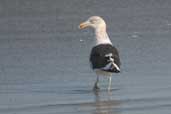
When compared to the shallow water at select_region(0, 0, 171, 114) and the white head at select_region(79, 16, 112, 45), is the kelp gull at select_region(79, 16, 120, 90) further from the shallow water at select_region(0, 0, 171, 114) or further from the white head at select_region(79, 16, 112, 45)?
the shallow water at select_region(0, 0, 171, 114)

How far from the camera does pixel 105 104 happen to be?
9789mm

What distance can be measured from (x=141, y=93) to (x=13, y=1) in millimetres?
8385

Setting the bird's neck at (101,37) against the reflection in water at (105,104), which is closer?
the reflection in water at (105,104)

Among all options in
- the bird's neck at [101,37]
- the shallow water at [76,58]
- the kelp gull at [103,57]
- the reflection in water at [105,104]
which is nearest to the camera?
the reflection in water at [105,104]

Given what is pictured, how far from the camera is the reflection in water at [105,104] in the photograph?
9234 mm

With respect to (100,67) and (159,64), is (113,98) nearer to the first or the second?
(100,67)

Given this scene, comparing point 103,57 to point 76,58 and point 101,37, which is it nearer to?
point 101,37

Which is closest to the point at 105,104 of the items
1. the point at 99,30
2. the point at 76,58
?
the point at 99,30

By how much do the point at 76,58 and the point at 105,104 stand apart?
10.4ft

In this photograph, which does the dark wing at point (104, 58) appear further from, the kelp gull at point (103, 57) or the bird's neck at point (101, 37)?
the bird's neck at point (101, 37)

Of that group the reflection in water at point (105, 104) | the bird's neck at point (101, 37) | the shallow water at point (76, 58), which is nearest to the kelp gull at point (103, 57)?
the bird's neck at point (101, 37)

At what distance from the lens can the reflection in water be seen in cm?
923

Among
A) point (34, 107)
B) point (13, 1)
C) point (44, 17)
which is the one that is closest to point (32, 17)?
point (44, 17)

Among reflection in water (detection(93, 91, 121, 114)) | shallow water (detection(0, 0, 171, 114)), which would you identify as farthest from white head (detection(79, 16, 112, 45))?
reflection in water (detection(93, 91, 121, 114))
